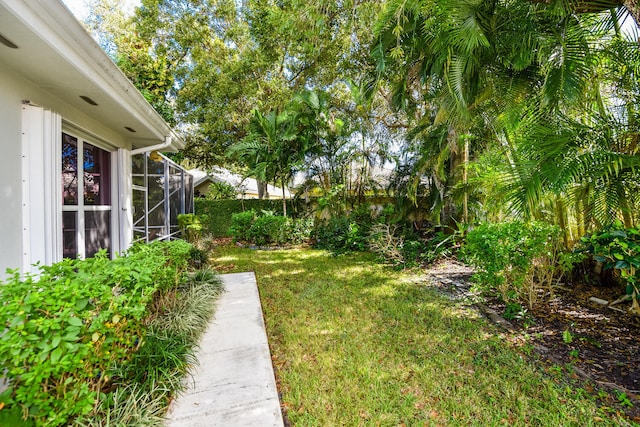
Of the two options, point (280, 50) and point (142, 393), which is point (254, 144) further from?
point (142, 393)

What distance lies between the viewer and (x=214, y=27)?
468 inches

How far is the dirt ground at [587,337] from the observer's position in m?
2.56

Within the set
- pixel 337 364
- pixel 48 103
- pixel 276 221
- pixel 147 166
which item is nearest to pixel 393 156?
pixel 276 221

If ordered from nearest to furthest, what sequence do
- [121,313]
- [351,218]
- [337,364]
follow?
[121,313] → [337,364] → [351,218]

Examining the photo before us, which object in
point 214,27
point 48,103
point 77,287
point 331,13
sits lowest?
point 77,287

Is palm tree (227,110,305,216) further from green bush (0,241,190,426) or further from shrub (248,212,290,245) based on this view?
green bush (0,241,190,426)

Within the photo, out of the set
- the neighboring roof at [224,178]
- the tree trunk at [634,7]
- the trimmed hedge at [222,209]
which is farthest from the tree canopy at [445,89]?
the neighboring roof at [224,178]

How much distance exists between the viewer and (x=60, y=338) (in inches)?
61.2

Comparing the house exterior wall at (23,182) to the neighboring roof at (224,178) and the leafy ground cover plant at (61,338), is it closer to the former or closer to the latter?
the leafy ground cover plant at (61,338)

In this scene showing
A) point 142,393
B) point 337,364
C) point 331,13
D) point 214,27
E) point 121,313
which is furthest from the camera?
point 214,27

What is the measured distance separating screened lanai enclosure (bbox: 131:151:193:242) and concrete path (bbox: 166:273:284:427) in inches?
101

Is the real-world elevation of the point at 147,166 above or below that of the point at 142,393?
above

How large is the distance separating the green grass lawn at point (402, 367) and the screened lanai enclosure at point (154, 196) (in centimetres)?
329

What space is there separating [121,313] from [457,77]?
4728 mm
